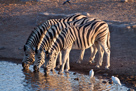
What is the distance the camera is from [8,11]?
1955 centimetres

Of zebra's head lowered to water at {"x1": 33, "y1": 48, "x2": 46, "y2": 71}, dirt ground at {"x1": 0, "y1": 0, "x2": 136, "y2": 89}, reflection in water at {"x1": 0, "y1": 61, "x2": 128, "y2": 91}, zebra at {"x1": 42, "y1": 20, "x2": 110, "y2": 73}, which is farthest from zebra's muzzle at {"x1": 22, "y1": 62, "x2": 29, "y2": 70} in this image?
dirt ground at {"x1": 0, "y1": 0, "x2": 136, "y2": 89}

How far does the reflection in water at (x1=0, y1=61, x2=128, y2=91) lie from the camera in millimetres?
8375

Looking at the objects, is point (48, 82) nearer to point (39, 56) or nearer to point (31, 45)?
point (39, 56)

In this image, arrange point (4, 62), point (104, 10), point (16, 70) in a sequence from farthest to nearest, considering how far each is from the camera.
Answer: point (104, 10)
point (4, 62)
point (16, 70)

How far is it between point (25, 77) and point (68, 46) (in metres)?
1.71

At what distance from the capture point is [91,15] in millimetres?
16188

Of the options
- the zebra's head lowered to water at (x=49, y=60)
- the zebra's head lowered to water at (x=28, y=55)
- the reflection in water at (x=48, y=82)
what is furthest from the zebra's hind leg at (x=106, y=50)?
the zebra's head lowered to water at (x=28, y=55)

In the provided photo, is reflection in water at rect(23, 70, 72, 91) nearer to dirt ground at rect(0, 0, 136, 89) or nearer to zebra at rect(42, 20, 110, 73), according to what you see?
zebra at rect(42, 20, 110, 73)

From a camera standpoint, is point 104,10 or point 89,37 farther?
point 104,10

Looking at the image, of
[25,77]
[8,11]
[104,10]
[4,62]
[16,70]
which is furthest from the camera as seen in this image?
[8,11]

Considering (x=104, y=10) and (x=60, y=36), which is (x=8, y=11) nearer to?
(x=104, y=10)

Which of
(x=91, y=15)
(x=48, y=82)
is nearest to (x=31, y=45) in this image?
(x=48, y=82)

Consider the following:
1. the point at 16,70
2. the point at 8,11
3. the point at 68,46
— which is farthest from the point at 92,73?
the point at 8,11

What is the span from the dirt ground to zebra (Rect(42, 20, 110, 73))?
2.51ft
